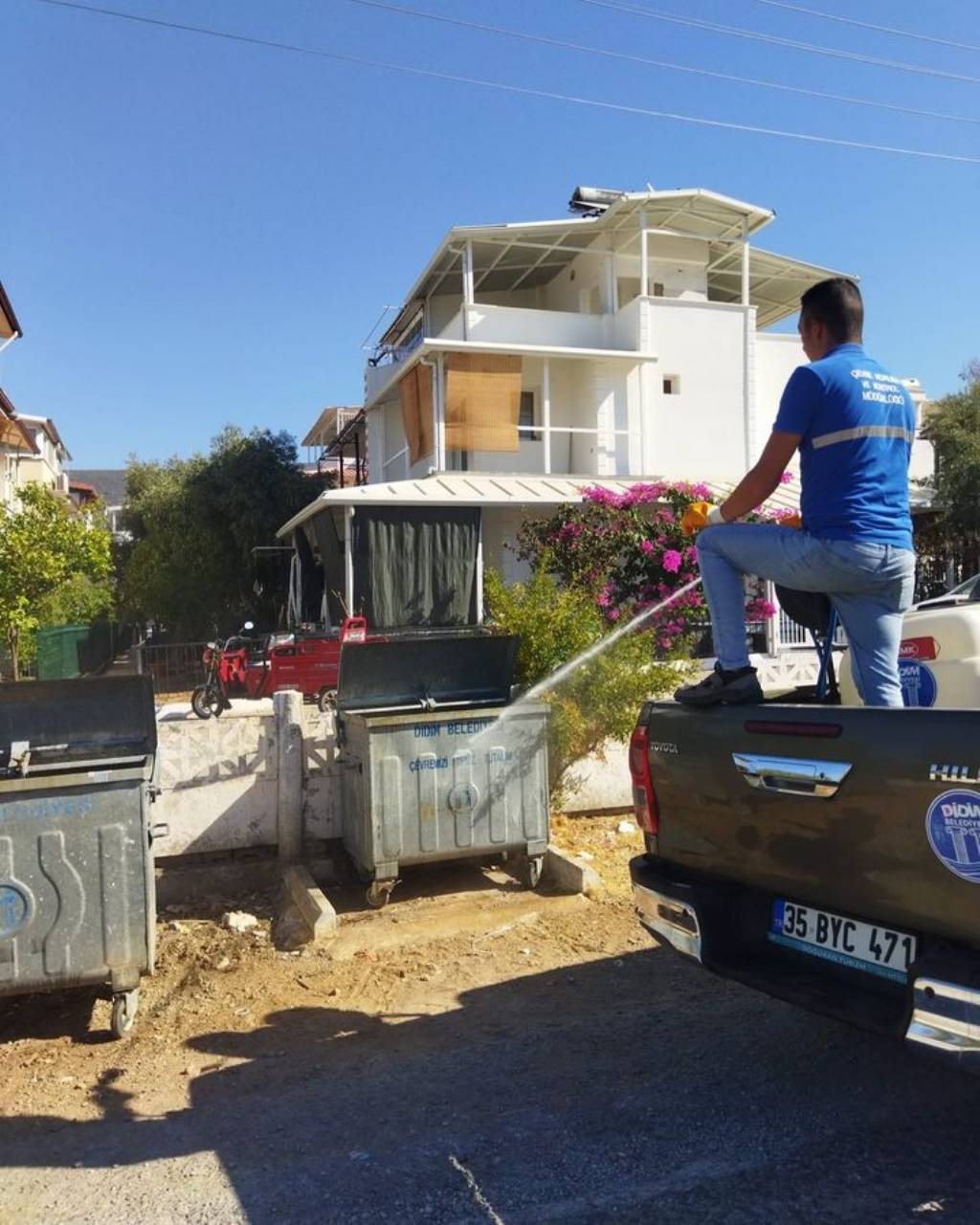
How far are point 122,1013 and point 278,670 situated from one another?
394 inches

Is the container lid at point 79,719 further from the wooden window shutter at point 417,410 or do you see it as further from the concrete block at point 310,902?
the wooden window shutter at point 417,410

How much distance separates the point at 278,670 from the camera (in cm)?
1413

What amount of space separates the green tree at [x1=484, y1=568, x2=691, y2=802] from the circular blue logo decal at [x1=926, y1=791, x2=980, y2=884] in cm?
454

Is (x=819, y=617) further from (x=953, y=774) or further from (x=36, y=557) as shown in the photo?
(x=36, y=557)

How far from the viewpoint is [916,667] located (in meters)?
3.62

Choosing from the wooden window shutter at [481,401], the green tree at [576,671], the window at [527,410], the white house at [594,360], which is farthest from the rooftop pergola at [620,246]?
the green tree at [576,671]

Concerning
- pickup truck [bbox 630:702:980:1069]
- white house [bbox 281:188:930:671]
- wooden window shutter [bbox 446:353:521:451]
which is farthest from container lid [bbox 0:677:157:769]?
wooden window shutter [bbox 446:353:521:451]

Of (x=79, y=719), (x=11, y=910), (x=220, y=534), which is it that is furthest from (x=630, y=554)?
(x=220, y=534)

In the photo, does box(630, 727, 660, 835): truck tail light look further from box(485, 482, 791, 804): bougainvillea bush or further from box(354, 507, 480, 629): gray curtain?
box(354, 507, 480, 629): gray curtain

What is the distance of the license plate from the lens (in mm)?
2762

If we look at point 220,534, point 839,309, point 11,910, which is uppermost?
point 220,534

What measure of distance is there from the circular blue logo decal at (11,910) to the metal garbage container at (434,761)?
2.08 meters

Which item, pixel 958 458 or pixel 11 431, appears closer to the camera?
pixel 958 458

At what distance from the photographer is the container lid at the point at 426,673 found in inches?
247
